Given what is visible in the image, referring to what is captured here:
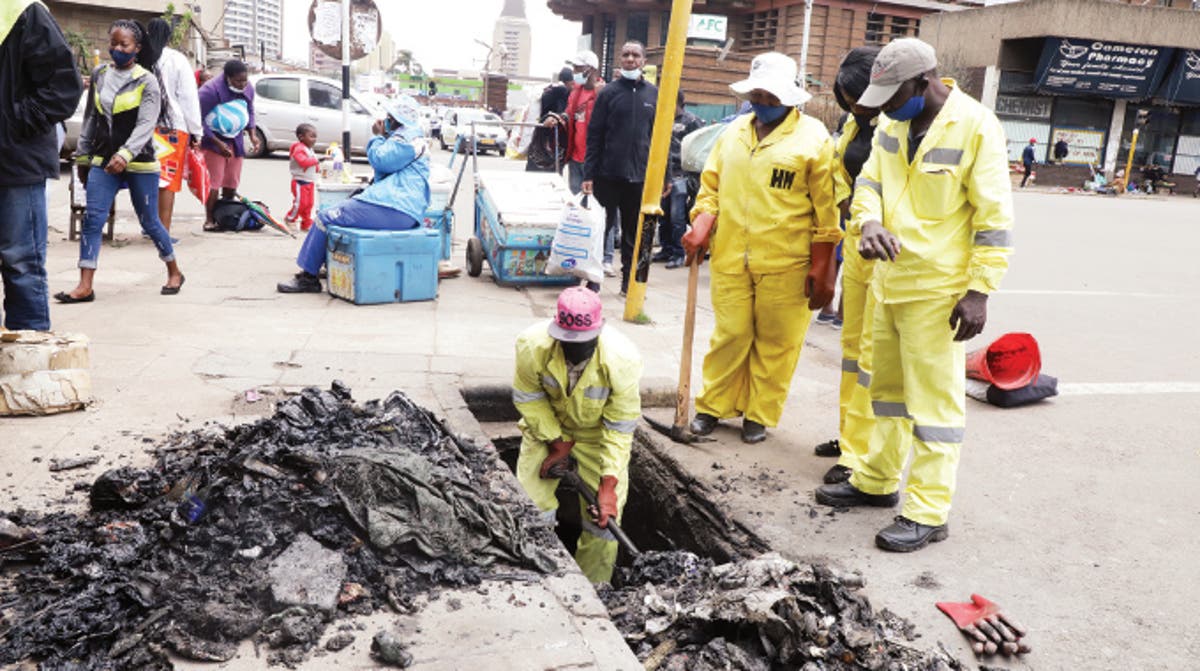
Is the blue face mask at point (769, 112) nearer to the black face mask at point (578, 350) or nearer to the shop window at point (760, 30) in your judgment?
the black face mask at point (578, 350)

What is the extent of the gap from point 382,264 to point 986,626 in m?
5.17

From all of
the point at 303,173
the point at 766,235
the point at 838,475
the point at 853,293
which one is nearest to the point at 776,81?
the point at 766,235

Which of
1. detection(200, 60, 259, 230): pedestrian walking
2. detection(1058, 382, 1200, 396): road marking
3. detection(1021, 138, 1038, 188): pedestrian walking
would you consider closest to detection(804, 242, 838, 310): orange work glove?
detection(1058, 382, 1200, 396): road marking

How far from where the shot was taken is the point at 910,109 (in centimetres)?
369

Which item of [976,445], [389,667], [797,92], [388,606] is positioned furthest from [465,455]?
[976,445]

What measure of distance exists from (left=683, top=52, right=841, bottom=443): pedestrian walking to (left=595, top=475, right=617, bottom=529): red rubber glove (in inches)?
41.1

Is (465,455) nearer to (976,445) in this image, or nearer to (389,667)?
(389,667)

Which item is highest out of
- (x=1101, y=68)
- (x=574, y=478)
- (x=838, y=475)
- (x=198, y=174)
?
(x=1101, y=68)

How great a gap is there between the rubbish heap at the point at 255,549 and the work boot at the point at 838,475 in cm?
167

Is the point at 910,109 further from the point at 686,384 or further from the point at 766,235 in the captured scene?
the point at 686,384

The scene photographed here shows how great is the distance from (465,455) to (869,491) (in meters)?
1.84

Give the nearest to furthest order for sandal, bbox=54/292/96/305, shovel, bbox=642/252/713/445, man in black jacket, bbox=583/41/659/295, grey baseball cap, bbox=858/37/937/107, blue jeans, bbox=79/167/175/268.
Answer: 1. grey baseball cap, bbox=858/37/937/107
2. shovel, bbox=642/252/713/445
3. blue jeans, bbox=79/167/175/268
4. sandal, bbox=54/292/96/305
5. man in black jacket, bbox=583/41/659/295

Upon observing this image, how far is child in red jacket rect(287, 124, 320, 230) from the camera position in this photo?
411 inches

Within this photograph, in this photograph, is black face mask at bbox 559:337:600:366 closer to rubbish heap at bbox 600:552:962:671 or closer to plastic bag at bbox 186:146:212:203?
rubbish heap at bbox 600:552:962:671
